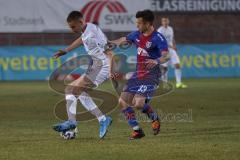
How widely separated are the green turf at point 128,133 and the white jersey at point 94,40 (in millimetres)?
1525

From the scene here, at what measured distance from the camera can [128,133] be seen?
14000mm

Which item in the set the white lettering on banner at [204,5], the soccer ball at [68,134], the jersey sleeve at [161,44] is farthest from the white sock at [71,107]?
the white lettering on banner at [204,5]

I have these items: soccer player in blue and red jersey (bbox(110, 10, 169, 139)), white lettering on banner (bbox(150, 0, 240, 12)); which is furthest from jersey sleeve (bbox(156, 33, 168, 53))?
white lettering on banner (bbox(150, 0, 240, 12))

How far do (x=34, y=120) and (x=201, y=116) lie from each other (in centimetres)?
390

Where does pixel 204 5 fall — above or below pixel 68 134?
below

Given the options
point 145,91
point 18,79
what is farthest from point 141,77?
point 18,79

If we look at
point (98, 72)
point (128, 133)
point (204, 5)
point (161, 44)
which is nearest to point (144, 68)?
point (161, 44)

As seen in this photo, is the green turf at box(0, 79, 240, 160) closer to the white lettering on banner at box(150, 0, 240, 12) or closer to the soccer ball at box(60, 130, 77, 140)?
the soccer ball at box(60, 130, 77, 140)

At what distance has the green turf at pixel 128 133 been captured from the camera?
429 inches

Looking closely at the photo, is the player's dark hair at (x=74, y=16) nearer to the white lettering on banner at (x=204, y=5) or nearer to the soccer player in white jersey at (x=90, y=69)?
the soccer player in white jersey at (x=90, y=69)

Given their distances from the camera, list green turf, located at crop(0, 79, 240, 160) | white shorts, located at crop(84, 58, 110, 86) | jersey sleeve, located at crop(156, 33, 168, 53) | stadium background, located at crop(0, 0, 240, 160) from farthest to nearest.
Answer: white shorts, located at crop(84, 58, 110, 86) → jersey sleeve, located at crop(156, 33, 168, 53) → stadium background, located at crop(0, 0, 240, 160) → green turf, located at crop(0, 79, 240, 160)

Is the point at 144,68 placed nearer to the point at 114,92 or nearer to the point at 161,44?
the point at 161,44

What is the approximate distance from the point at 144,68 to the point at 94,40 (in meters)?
1.01

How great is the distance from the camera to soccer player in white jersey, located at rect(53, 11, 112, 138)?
42.8ft
